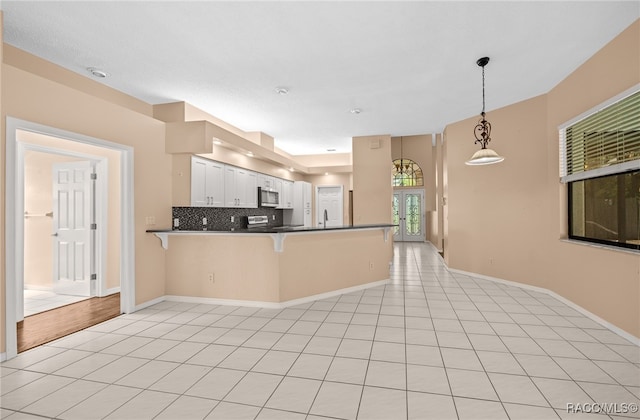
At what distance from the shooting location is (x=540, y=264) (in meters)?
4.51

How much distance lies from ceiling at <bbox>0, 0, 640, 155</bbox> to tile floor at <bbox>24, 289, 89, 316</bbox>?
3.12m

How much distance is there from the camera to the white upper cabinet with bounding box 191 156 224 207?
4.62m

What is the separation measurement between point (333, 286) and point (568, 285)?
10.2ft

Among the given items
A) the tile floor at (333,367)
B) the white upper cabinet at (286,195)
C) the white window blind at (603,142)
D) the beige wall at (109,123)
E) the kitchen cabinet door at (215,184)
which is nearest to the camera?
the tile floor at (333,367)

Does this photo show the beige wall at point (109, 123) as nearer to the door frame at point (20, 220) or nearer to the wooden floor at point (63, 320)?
the door frame at point (20, 220)

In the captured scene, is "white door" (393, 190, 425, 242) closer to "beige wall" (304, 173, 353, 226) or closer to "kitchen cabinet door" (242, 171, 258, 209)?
"beige wall" (304, 173, 353, 226)

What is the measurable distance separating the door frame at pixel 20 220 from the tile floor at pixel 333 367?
1.09 ft

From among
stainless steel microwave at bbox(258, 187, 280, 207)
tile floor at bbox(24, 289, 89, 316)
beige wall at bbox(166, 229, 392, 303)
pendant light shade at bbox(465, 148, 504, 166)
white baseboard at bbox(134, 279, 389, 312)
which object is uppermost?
pendant light shade at bbox(465, 148, 504, 166)

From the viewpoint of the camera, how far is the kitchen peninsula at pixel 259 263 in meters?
3.96

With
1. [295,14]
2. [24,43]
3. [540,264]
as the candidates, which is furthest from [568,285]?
[24,43]

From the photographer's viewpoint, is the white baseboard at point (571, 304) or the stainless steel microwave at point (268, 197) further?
the stainless steel microwave at point (268, 197)

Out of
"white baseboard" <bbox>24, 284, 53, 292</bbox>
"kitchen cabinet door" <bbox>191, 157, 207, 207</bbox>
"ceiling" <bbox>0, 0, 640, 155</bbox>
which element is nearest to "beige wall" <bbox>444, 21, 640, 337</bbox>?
"ceiling" <bbox>0, 0, 640, 155</bbox>

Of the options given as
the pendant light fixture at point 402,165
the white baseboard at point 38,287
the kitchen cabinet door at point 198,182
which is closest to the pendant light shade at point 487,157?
the kitchen cabinet door at point 198,182

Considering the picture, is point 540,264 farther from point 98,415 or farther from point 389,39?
point 98,415
